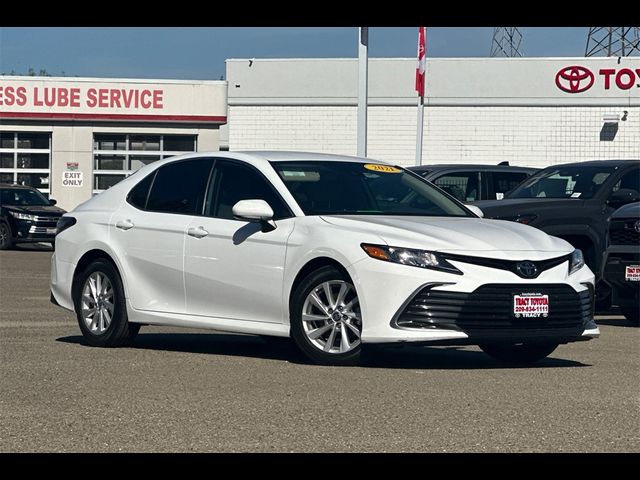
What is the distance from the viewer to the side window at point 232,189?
35.5ft

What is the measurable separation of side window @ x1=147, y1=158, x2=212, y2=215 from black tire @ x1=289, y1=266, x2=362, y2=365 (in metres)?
1.44

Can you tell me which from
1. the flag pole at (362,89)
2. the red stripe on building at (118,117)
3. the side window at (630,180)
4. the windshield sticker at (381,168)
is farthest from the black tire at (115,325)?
the red stripe on building at (118,117)

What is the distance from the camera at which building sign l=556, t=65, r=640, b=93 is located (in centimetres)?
4347

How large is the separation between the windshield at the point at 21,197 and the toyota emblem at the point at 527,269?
80.7 ft

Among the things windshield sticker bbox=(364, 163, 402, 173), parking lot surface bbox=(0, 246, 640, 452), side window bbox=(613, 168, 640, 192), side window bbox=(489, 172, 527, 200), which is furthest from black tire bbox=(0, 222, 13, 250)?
windshield sticker bbox=(364, 163, 402, 173)

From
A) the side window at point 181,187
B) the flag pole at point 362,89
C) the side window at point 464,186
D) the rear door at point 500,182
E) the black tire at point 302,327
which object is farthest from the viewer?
the flag pole at point 362,89

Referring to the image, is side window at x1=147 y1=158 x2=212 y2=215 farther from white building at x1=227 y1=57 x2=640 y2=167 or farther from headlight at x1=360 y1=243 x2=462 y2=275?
white building at x1=227 y1=57 x2=640 y2=167

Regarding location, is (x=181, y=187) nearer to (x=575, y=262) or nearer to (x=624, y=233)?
(x=575, y=262)

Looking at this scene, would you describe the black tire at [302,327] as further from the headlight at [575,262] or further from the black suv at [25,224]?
the black suv at [25,224]

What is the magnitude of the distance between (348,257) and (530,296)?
129 centimetres

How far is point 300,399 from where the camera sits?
836 centimetres
